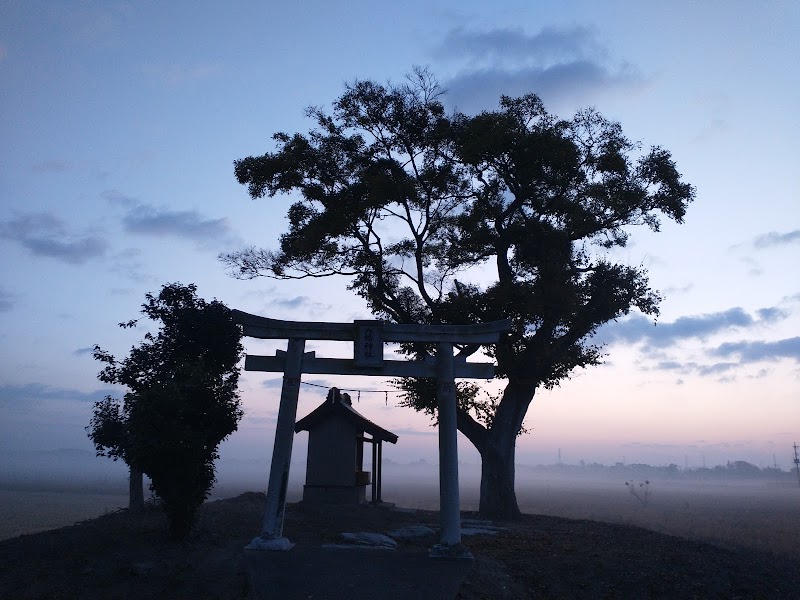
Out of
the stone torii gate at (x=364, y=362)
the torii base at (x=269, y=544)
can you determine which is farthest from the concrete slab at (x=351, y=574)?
the stone torii gate at (x=364, y=362)

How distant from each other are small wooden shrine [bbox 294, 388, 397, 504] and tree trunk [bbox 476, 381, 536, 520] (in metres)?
4.75

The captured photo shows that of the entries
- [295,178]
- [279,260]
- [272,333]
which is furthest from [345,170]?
[272,333]

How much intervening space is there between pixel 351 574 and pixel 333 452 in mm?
12115

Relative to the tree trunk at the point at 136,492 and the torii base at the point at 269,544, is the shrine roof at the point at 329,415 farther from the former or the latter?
the torii base at the point at 269,544

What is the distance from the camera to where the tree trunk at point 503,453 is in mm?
22375

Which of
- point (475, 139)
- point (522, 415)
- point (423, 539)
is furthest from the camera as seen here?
point (522, 415)

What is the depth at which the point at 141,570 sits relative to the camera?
1124 cm

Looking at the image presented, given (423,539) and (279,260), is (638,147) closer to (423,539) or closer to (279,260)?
(279,260)

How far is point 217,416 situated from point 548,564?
7.90m

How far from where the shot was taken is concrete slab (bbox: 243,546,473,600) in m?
10.3

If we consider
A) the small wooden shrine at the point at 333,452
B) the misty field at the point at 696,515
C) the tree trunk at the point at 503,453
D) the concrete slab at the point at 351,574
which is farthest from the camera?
the misty field at the point at 696,515

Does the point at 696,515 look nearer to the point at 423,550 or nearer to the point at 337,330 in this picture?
the point at 423,550

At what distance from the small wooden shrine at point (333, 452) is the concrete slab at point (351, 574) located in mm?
9627

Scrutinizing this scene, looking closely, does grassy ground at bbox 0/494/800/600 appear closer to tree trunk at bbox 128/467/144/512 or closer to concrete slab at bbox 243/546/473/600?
concrete slab at bbox 243/546/473/600
